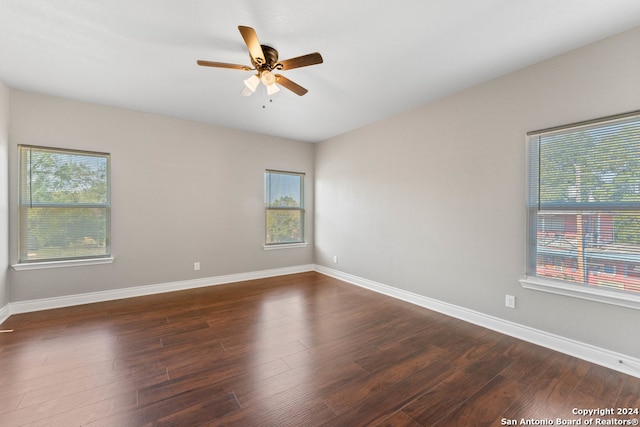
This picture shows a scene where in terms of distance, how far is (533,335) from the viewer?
101 inches

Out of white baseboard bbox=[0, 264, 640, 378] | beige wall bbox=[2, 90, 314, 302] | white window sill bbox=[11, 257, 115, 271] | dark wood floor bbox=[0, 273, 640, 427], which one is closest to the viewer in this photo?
dark wood floor bbox=[0, 273, 640, 427]

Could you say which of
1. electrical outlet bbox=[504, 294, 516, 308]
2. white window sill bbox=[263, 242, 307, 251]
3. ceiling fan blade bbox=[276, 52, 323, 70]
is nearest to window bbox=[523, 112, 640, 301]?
electrical outlet bbox=[504, 294, 516, 308]

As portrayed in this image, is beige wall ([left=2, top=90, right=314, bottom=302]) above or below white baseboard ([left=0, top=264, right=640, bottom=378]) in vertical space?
above

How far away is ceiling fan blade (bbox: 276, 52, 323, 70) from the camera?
6.72 feet

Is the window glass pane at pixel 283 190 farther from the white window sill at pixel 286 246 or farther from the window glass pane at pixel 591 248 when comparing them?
the window glass pane at pixel 591 248

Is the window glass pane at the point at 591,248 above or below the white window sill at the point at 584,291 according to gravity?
above

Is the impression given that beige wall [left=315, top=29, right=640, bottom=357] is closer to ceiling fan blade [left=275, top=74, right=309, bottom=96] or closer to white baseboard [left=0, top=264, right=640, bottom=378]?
white baseboard [left=0, top=264, right=640, bottom=378]

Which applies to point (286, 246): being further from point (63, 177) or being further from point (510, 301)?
point (510, 301)

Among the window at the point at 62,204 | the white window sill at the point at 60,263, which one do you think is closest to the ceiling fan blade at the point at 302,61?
the window at the point at 62,204

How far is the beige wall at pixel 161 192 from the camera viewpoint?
331 cm

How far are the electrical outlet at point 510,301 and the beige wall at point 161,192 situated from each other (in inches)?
141

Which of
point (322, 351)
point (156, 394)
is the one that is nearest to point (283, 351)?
point (322, 351)

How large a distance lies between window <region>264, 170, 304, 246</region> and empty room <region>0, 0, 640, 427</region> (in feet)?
2.72

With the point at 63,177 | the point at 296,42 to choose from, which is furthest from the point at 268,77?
the point at 63,177
